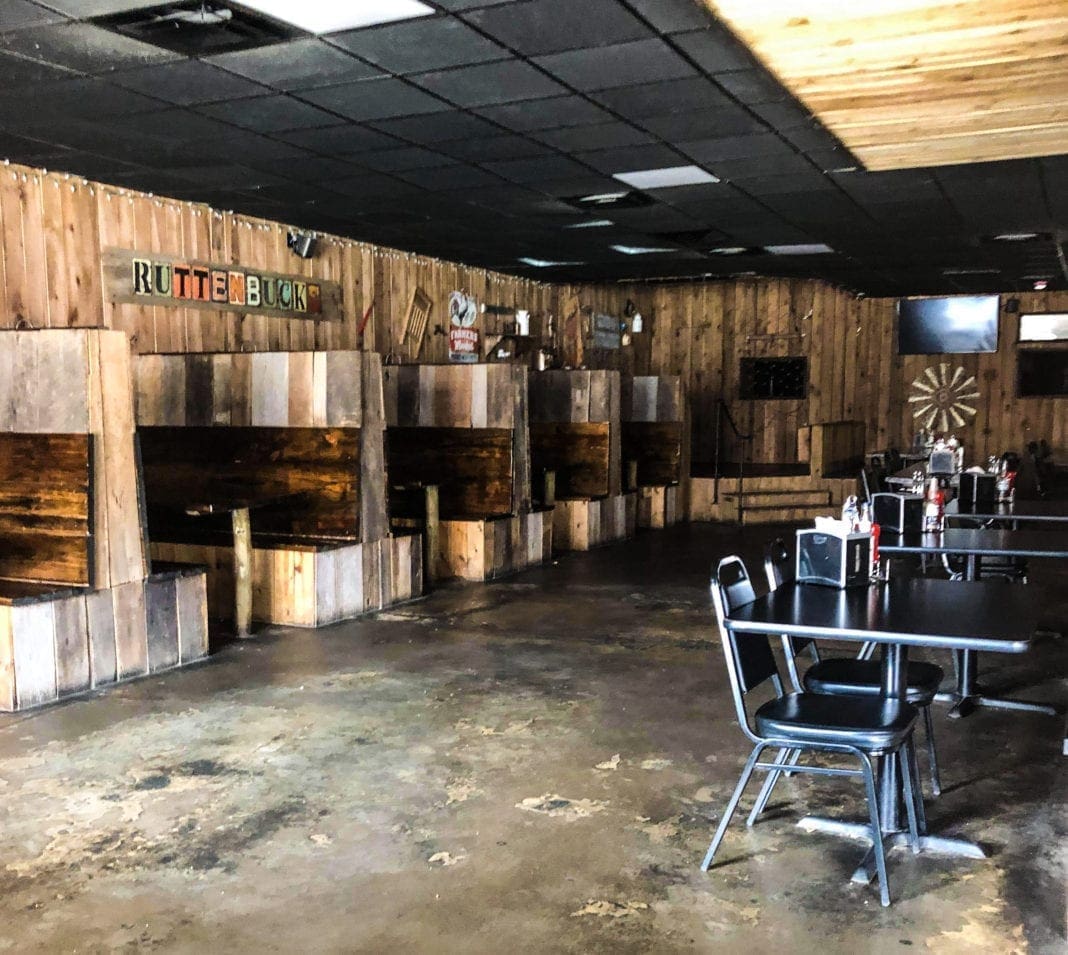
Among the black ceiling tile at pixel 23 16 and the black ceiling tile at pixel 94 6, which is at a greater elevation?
the black ceiling tile at pixel 94 6

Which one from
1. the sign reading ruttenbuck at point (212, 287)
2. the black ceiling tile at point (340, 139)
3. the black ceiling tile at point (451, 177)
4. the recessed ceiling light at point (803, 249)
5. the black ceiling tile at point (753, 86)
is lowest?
the sign reading ruttenbuck at point (212, 287)

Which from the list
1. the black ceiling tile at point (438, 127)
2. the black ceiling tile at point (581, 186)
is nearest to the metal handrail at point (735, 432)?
the black ceiling tile at point (581, 186)

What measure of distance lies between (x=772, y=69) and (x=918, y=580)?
234 centimetres

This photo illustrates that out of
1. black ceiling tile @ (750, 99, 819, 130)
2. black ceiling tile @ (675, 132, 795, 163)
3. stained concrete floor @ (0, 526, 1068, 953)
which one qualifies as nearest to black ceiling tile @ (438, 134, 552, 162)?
black ceiling tile @ (675, 132, 795, 163)

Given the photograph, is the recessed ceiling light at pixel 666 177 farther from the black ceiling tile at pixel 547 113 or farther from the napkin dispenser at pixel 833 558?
the napkin dispenser at pixel 833 558

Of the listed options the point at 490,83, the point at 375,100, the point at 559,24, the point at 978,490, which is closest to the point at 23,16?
the point at 375,100

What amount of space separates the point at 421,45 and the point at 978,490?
420 cm

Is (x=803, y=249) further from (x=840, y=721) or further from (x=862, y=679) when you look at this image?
(x=840, y=721)

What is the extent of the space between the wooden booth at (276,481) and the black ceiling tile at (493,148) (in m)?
1.42

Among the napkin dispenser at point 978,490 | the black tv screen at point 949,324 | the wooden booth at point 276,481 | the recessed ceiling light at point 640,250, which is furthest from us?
the black tv screen at point 949,324

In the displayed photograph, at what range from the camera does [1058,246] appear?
29.5 ft

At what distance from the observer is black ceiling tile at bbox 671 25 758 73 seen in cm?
410

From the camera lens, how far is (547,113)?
17.0 ft

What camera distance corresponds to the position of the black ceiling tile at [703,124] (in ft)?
17.1
